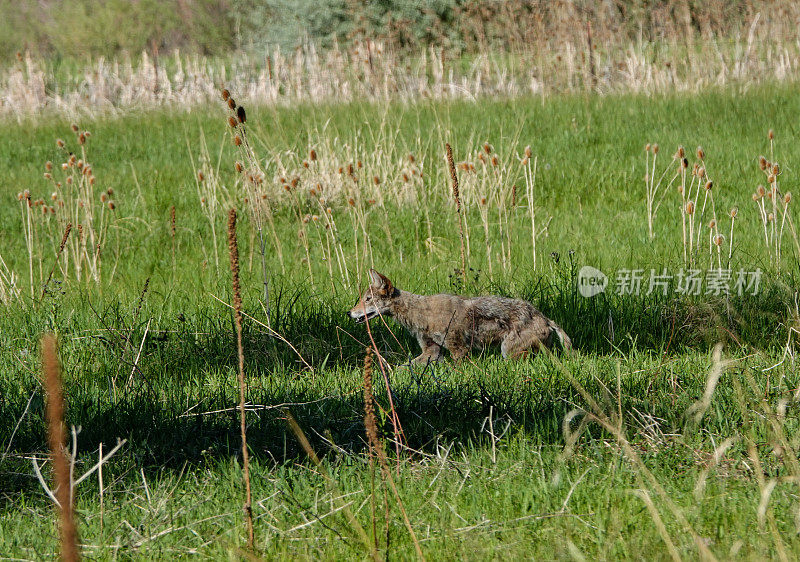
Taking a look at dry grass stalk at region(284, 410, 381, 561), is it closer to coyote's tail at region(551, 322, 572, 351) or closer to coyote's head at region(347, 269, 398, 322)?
coyote's head at region(347, 269, 398, 322)

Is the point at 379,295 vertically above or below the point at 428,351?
above

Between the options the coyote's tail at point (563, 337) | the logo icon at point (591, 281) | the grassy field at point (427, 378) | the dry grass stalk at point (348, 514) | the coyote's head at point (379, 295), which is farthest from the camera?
the logo icon at point (591, 281)

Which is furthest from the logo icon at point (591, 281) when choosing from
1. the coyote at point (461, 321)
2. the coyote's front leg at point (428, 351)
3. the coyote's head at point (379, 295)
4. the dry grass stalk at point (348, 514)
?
the dry grass stalk at point (348, 514)

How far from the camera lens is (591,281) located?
5.58m

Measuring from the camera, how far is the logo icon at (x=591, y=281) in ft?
17.8

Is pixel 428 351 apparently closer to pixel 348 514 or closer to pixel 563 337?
pixel 563 337

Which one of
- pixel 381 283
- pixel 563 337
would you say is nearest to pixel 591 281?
pixel 563 337

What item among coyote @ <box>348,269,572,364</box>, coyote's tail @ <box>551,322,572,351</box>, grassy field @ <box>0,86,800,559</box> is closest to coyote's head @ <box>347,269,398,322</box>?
coyote @ <box>348,269,572,364</box>

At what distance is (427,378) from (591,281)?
6.11 feet

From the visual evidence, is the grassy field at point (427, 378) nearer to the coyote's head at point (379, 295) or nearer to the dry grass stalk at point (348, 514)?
the dry grass stalk at point (348, 514)

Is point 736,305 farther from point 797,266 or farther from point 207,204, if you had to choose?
point 207,204

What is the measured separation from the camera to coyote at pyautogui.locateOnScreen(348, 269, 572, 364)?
15.8 feet

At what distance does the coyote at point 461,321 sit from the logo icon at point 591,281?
499 mm

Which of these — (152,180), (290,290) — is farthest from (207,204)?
(290,290)
